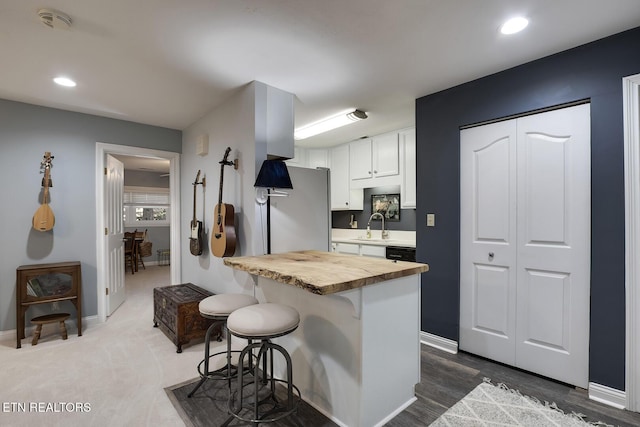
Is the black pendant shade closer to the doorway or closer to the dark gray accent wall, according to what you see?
the dark gray accent wall

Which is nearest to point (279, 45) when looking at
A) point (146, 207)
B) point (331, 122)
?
point (331, 122)

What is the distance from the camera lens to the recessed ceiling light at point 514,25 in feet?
5.79

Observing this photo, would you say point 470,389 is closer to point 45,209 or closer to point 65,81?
point 65,81

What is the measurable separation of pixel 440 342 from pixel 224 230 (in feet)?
7.22

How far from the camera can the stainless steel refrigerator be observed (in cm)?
274

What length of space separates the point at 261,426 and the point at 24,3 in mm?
2655

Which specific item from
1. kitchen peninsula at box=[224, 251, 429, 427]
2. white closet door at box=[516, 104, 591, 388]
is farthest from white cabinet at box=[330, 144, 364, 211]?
kitchen peninsula at box=[224, 251, 429, 427]

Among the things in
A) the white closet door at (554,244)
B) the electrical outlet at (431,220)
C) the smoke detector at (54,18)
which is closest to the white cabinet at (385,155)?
the electrical outlet at (431,220)

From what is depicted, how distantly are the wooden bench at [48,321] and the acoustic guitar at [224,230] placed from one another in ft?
5.69

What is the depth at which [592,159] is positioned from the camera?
6.56 ft

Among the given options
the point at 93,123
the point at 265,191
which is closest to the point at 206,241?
the point at 265,191

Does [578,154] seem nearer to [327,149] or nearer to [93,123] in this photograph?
[327,149]

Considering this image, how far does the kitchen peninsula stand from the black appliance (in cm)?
168

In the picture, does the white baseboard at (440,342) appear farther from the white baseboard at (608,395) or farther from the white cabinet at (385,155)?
the white cabinet at (385,155)
